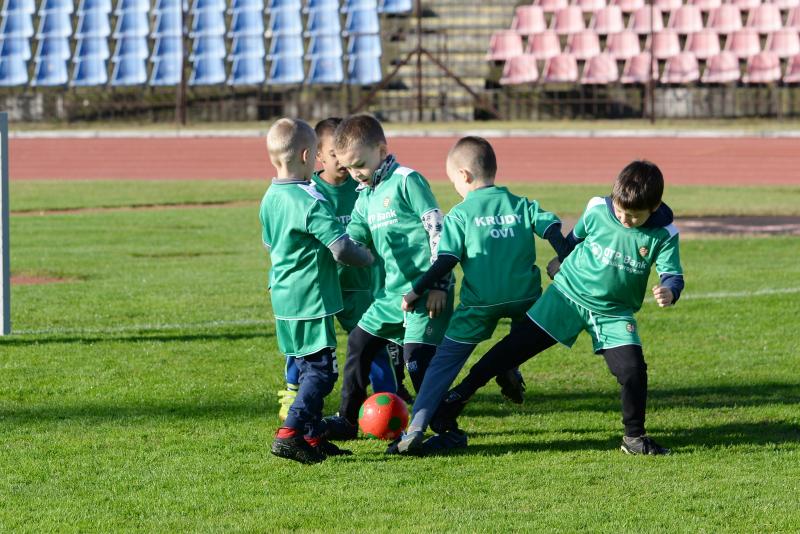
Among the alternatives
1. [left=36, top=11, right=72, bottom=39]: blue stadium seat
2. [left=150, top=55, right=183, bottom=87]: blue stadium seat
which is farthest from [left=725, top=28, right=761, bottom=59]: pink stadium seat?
[left=36, top=11, right=72, bottom=39]: blue stadium seat

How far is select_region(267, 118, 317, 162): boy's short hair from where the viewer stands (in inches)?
213

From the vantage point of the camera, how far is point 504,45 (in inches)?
1334

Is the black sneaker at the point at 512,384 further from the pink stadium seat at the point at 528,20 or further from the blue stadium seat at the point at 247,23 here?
the blue stadium seat at the point at 247,23

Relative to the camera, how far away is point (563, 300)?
5629mm

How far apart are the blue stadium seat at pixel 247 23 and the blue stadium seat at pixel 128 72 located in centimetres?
262

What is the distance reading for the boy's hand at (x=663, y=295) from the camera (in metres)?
5.15

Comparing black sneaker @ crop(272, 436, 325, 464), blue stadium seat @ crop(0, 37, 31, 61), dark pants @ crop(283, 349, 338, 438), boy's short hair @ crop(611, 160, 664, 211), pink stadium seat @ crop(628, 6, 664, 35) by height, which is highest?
pink stadium seat @ crop(628, 6, 664, 35)

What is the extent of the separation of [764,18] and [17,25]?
2086cm

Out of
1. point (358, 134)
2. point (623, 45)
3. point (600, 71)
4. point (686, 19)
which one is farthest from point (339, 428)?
point (686, 19)

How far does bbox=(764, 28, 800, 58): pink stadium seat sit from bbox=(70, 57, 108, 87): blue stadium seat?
57.7 feet

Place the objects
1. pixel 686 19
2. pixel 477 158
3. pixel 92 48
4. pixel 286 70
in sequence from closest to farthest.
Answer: pixel 477 158 → pixel 686 19 → pixel 286 70 → pixel 92 48

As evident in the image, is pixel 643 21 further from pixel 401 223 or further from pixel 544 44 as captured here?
pixel 401 223

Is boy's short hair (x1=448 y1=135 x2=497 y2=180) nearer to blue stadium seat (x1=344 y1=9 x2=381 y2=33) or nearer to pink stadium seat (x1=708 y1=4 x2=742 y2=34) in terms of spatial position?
pink stadium seat (x1=708 y1=4 x2=742 y2=34)

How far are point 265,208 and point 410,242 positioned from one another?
0.70 m
